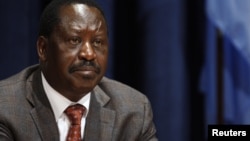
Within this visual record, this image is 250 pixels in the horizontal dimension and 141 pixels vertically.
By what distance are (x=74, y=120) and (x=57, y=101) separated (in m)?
0.07

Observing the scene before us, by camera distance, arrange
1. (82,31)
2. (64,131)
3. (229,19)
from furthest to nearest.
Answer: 1. (229,19)
2. (64,131)
3. (82,31)

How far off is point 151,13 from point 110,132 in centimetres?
132

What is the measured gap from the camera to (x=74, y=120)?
60.8 inches

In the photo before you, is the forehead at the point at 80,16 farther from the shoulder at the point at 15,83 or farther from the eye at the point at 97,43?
the shoulder at the point at 15,83

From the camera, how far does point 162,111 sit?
2.87 m

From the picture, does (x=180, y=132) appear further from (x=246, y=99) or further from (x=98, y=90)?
(x=98, y=90)

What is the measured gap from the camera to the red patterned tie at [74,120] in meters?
1.53

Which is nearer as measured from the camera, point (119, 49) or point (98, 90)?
point (98, 90)

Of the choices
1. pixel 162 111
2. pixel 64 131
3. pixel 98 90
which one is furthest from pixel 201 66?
pixel 64 131

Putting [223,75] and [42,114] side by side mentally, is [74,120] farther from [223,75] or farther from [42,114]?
[223,75]

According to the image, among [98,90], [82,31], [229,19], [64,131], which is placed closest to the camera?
[82,31]

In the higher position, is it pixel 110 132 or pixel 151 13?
pixel 151 13

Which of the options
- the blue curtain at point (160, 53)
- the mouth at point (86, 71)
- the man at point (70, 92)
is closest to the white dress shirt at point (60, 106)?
the man at point (70, 92)

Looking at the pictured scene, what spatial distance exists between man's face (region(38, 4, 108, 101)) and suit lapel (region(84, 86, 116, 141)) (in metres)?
0.13
